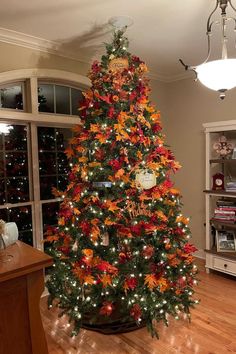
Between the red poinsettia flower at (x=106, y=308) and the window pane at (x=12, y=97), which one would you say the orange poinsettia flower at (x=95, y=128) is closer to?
the window pane at (x=12, y=97)

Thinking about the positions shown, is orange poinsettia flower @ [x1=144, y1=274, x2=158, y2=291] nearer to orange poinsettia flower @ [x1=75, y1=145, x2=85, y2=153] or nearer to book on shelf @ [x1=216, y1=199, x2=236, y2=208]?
orange poinsettia flower @ [x1=75, y1=145, x2=85, y2=153]

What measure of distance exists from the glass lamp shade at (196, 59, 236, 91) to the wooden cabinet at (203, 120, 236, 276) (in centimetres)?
154

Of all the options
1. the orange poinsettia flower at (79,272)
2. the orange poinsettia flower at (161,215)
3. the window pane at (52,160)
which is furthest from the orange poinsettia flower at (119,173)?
the window pane at (52,160)

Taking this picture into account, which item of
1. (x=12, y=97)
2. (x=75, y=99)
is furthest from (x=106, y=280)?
(x=75, y=99)

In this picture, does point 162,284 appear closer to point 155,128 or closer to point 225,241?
point 155,128

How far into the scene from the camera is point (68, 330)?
252cm

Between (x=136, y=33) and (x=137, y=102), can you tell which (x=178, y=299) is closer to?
(x=137, y=102)

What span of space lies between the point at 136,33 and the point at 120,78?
1.90ft

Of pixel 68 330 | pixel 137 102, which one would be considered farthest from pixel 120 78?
pixel 68 330

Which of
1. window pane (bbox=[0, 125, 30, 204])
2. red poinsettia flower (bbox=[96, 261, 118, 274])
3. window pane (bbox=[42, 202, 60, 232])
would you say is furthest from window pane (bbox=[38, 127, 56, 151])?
red poinsettia flower (bbox=[96, 261, 118, 274])

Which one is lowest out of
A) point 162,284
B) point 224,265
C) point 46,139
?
point 224,265

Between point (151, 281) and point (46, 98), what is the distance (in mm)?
2284

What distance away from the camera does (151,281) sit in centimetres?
233

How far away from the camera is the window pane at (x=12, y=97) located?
9.58ft
